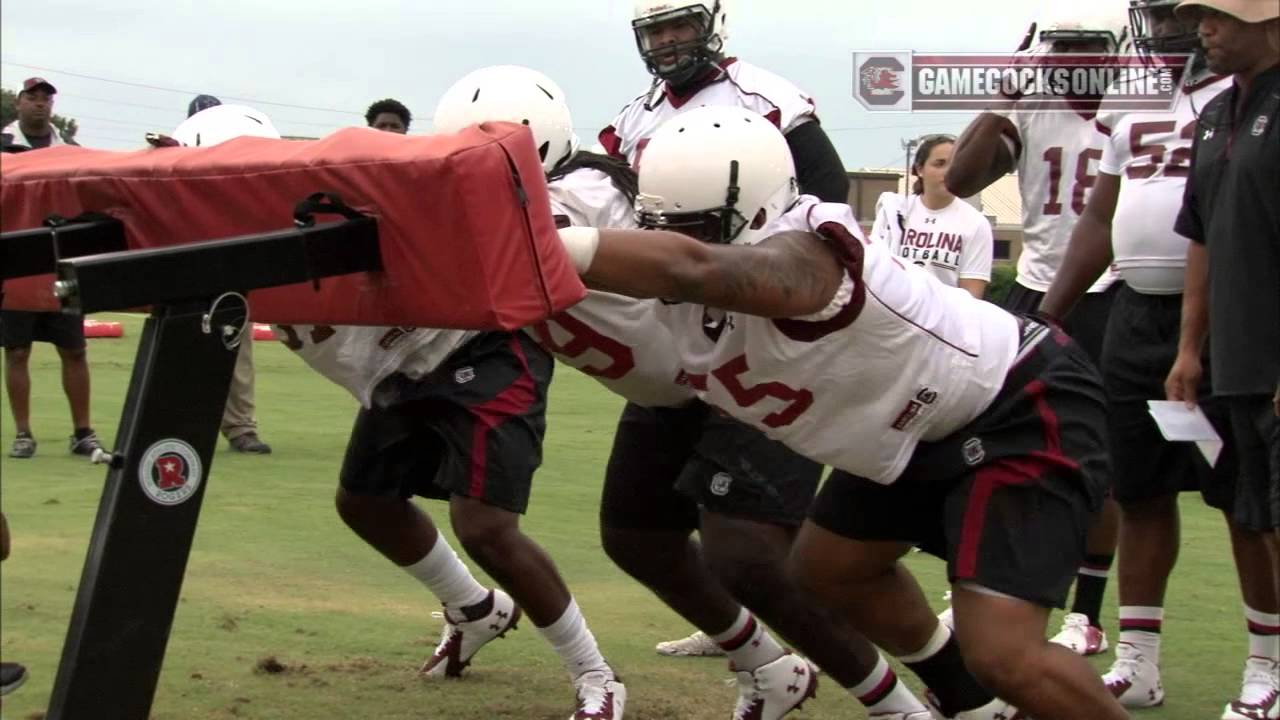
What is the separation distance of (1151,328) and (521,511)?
198 centimetres

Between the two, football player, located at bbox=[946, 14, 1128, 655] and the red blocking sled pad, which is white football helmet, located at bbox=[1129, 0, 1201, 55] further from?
the red blocking sled pad

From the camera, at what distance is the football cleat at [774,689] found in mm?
4855

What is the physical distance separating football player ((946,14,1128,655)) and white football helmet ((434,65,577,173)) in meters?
1.72

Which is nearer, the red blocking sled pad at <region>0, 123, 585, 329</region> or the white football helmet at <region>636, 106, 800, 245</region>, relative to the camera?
the red blocking sled pad at <region>0, 123, 585, 329</region>

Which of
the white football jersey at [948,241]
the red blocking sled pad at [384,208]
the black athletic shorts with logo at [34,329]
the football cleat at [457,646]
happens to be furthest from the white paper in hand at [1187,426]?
the black athletic shorts with logo at [34,329]

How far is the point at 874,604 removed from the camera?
4301 mm

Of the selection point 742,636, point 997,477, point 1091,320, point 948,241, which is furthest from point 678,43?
point 948,241

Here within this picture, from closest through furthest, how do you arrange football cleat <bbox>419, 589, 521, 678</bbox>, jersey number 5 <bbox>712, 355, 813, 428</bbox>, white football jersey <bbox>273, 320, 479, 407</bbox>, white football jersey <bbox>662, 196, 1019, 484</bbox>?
white football jersey <bbox>662, 196, 1019, 484</bbox> < jersey number 5 <bbox>712, 355, 813, 428</bbox> < white football jersey <bbox>273, 320, 479, 407</bbox> < football cleat <bbox>419, 589, 521, 678</bbox>

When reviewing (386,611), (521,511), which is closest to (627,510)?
(521,511)

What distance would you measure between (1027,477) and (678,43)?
2.34 metres


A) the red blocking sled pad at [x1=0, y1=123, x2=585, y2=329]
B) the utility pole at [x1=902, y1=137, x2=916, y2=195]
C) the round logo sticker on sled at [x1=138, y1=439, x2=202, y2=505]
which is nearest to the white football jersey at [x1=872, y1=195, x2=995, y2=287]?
the utility pole at [x1=902, y1=137, x2=916, y2=195]

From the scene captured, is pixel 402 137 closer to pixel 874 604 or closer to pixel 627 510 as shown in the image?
pixel 874 604

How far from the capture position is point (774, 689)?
4852mm

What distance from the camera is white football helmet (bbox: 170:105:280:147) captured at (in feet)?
15.7
